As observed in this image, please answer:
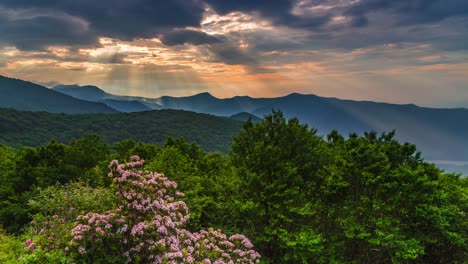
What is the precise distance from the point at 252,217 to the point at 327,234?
5556mm

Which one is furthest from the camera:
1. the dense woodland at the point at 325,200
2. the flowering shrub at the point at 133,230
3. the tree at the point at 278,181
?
the tree at the point at 278,181

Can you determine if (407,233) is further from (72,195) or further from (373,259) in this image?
(72,195)

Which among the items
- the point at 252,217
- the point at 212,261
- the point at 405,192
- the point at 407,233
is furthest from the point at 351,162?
the point at 212,261

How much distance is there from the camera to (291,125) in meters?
25.5

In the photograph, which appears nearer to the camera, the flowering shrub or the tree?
the flowering shrub

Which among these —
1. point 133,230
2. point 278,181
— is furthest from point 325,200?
point 133,230

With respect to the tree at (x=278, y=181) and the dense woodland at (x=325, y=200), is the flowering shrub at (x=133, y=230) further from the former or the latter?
the tree at (x=278, y=181)

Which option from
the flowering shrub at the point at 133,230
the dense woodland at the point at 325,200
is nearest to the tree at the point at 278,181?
the dense woodland at the point at 325,200

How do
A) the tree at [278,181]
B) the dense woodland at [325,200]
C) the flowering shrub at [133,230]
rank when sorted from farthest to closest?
the tree at [278,181]
the dense woodland at [325,200]
the flowering shrub at [133,230]

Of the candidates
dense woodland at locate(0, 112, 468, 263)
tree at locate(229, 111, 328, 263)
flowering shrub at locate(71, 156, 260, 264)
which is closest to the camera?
flowering shrub at locate(71, 156, 260, 264)

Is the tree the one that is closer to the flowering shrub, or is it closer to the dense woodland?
the dense woodland

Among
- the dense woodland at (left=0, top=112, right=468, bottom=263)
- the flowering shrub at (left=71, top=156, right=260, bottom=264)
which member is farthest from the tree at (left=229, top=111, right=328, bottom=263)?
the flowering shrub at (left=71, top=156, right=260, bottom=264)

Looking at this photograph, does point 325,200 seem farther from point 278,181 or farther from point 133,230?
point 133,230

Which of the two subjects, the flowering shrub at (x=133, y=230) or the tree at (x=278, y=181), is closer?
the flowering shrub at (x=133, y=230)
